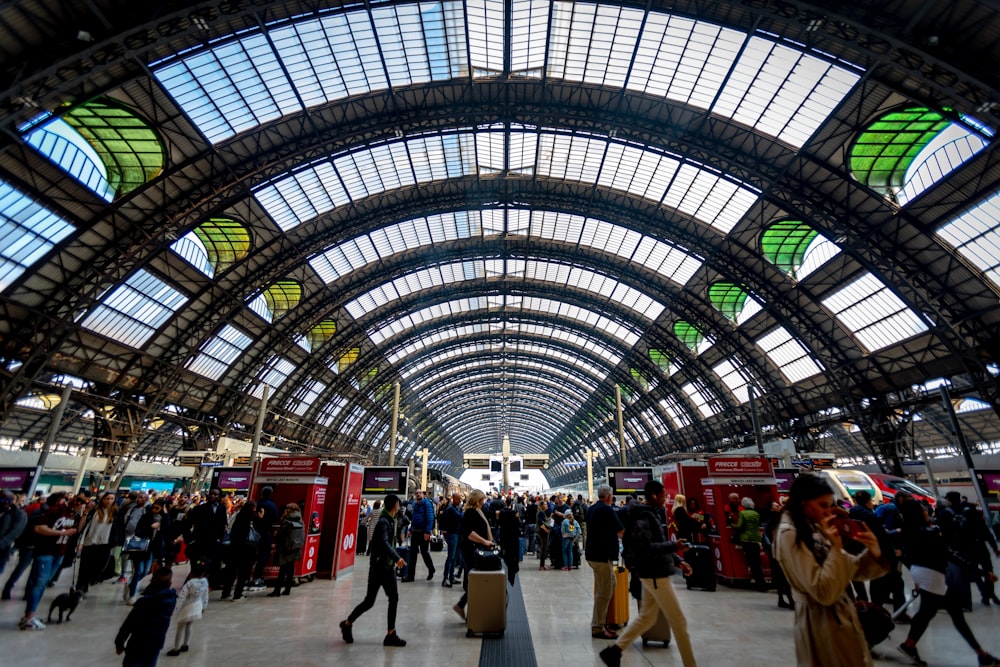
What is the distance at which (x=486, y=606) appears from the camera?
276 inches

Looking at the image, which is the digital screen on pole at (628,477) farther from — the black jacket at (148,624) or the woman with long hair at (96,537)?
the black jacket at (148,624)

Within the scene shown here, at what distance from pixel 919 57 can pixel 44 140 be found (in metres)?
28.9

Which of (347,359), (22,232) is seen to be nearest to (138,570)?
(22,232)

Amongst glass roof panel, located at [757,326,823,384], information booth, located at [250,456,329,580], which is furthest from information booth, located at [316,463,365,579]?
glass roof panel, located at [757,326,823,384]

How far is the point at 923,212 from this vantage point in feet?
65.1

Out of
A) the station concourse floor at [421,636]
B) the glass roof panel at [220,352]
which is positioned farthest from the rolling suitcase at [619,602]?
the glass roof panel at [220,352]

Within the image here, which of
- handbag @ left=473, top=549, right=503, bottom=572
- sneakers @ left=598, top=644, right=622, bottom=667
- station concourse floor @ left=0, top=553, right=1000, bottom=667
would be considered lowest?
station concourse floor @ left=0, top=553, right=1000, bottom=667

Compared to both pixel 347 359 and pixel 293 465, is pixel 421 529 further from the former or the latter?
pixel 347 359

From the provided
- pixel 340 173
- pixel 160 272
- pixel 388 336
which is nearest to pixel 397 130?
pixel 340 173

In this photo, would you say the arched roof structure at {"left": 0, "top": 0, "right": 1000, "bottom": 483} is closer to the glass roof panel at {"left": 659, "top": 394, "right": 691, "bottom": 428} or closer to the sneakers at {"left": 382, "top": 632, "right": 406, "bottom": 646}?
the glass roof panel at {"left": 659, "top": 394, "right": 691, "bottom": 428}

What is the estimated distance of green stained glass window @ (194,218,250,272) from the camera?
82.8 ft

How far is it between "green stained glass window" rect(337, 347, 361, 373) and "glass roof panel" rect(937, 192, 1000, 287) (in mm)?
39613

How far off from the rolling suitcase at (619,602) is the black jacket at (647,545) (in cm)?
197

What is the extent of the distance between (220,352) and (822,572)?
1404 inches
